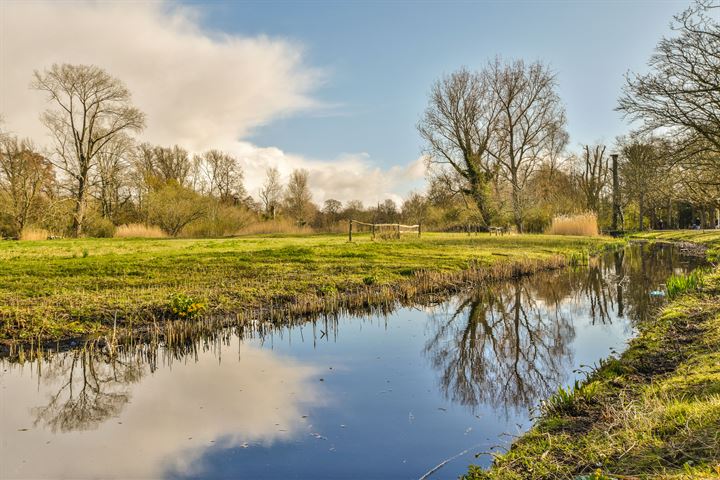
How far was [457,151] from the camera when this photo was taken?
33250 mm

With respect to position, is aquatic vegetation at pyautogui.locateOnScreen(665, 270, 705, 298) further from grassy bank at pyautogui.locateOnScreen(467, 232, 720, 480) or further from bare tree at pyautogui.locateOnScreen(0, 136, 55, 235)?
bare tree at pyautogui.locateOnScreen(0, 136, 55, 235)

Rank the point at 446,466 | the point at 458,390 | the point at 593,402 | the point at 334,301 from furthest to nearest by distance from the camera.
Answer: the point at 334,301 < the point at 458,390 < the point at 593,402 < the point at 446,466

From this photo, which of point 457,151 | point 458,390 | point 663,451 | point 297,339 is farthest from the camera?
point 457,151

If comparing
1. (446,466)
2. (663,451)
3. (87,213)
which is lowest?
(446,466)

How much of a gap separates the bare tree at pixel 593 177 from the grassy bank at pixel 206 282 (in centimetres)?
3383

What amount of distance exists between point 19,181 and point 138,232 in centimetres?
748

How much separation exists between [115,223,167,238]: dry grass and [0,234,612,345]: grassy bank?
43.4 feet

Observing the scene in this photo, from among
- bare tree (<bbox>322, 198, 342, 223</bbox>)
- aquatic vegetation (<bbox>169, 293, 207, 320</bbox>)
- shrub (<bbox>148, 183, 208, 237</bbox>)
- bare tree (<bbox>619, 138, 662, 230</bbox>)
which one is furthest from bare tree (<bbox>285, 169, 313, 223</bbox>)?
aquatic vegetation (<bbox>169, 293, 207, 320</bbox>)

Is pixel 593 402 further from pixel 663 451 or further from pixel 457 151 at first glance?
pixel 457 151

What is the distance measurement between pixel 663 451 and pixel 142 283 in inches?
373

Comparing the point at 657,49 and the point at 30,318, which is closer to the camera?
the point at 30,318

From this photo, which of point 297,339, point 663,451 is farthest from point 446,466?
point 297,339

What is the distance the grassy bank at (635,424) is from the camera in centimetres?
279

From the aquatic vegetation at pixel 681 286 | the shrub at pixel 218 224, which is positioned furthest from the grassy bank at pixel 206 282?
the shrub at pixel 218 224
